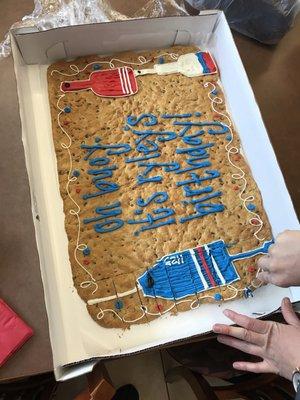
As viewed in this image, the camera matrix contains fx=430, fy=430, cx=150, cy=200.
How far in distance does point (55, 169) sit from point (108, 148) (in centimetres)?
Answer: 14

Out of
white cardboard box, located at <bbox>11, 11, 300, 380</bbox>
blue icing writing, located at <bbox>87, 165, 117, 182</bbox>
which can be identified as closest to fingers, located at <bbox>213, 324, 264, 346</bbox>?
white cardboard box, located at <bbox>11, 11, 300, 380</bbox>

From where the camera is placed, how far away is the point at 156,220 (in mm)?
1035

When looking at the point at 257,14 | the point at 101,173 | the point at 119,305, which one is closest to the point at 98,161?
the point at 101,173

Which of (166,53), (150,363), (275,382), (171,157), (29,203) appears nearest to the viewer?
(29,203)

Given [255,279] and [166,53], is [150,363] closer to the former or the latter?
[255,279]

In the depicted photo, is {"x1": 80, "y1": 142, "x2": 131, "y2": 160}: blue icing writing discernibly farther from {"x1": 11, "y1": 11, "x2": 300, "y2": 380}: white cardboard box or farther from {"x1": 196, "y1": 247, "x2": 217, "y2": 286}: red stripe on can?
{"x1": 196, "y1": 247, "x2": 217, "y2": 286}: red stripe on can

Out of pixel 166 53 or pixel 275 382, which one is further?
pixel 166 53

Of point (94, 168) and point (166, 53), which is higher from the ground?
point (166, 53)

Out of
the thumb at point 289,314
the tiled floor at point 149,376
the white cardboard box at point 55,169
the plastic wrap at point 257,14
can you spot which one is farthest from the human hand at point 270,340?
the plastic wrap at point 257,14

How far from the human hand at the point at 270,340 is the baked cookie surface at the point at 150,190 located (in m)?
0.16

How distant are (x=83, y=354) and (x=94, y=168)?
0.44 m

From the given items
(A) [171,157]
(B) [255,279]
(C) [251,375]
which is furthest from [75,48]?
(C) [251,375]

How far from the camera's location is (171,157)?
3.63 ft

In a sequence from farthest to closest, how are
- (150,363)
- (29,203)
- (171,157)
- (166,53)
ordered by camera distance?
1. (150,363)
2. (166,53)
3. (171,157)
4. (29,203)
